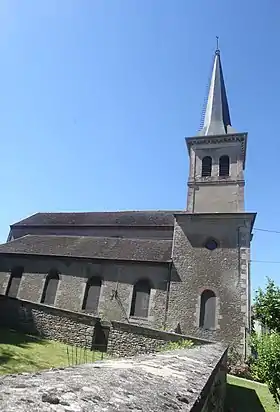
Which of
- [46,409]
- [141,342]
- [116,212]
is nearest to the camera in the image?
[46,409]

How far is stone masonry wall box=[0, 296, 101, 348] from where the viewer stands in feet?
46.1

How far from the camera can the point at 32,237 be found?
2611 cm

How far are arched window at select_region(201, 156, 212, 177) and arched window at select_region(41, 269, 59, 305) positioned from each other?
43.9 ft

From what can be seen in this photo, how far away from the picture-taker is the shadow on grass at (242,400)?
8.89 metres

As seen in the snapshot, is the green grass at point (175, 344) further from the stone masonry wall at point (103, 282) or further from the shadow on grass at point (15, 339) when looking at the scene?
the shadow on grass at point (15, 339)

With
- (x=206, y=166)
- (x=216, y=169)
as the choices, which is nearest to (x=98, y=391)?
(x=216, y=169)

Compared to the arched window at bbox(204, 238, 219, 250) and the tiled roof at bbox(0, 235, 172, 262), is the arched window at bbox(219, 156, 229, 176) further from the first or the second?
the tiled roof at bbox(0, 235, 172, 262)

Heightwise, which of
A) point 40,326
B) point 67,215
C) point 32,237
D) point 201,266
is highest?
point 67,215

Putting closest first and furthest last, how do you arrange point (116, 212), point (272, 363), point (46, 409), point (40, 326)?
point (46, 409)
point (272, 363)
point (40, 326)
point (116, 212)

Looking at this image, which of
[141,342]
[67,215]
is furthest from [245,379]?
[67,215]

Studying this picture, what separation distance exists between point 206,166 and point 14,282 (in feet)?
56.4

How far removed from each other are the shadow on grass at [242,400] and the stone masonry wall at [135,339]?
2730mm

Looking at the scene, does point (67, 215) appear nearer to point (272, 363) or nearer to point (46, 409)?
point (272, 363)

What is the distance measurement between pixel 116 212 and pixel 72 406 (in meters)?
27.9
